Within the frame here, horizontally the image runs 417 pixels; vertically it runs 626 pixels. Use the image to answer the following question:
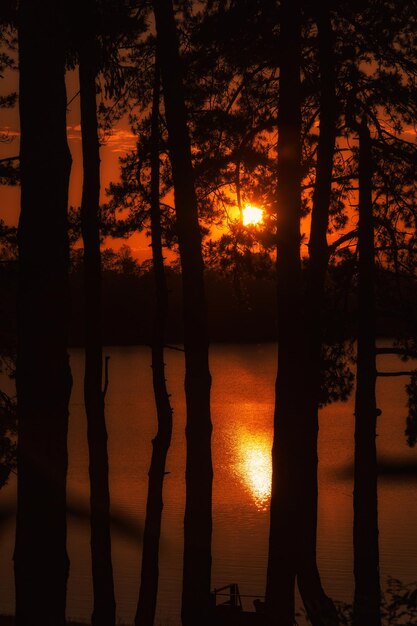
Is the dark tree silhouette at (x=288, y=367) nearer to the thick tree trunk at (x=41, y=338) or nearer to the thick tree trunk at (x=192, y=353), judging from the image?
the thick tree trunk at (x=192, y=353)

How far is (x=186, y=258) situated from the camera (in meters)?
10.8

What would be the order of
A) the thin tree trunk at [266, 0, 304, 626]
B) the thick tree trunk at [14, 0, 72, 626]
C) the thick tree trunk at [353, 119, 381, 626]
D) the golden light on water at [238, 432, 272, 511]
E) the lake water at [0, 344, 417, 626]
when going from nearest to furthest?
the thick tree trunk at [14, 0, 72, 626] → the thin tree trunk at [266, 0, 304, 626] → the thick tree trunk at [353, 119, 381, 626] → the lake water at [0, 344, 417, 626] → the golden light on water at [238, 432, 272, 511]

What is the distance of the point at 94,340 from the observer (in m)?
12.5

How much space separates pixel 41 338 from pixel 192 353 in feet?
16.1

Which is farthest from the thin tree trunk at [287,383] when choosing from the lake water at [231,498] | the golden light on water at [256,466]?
the golden light on water at [256,466]

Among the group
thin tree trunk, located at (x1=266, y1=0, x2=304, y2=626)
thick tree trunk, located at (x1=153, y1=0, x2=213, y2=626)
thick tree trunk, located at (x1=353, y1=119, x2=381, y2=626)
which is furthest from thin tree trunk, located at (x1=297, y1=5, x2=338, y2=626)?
thick tree trunk, located at (x1=153, y1=0, x2=213, y2=626)

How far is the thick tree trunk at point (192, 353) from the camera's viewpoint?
1056cm

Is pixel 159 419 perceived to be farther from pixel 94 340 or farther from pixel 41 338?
pixel 41 338

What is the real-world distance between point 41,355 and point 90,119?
739 centimetres

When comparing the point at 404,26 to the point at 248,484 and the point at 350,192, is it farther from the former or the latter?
the point at 248,484

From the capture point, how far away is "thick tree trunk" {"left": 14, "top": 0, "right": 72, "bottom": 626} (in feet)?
18.7

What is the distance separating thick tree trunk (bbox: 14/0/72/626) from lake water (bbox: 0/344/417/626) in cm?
1454

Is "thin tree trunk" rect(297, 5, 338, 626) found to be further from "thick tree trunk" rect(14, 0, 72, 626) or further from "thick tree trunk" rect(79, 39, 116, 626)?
"thick tree trunk" rect(14, 0, 72, 626)

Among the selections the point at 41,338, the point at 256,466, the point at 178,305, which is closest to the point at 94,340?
the point at 41,338
